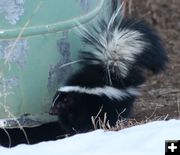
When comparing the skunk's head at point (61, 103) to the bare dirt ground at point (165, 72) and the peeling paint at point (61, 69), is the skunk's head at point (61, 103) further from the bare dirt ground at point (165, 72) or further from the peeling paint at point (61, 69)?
the bare dirt ground at point (165, 72)

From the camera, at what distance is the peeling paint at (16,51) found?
502 cm

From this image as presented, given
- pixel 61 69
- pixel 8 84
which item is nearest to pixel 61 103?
pixel 61 69

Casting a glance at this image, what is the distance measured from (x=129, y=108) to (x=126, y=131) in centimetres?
174

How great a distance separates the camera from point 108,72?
5.05 metres

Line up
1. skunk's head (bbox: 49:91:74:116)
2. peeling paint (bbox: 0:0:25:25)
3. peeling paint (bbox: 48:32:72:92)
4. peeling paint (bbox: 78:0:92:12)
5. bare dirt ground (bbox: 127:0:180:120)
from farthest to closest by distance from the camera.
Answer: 1. bare dirt ground (bbox: 127:0:180:120)
2. peeling paint (bbox: 78:0:92:12)
3. peeling paint (bbox: 48:32:72:92)
4. skunk's head (bbox: 49:91:74:116)
5. peeling paint (bbox: 0:0:25:25)

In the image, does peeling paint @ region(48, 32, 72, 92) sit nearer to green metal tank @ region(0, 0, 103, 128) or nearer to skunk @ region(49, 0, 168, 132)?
green metal tank @ region(0, 0, 103, 128)

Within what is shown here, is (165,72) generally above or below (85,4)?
below

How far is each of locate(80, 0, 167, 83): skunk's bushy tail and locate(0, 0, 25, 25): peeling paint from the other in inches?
21.6

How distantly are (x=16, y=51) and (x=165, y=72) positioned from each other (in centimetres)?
210

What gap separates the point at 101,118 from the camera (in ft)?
16.8

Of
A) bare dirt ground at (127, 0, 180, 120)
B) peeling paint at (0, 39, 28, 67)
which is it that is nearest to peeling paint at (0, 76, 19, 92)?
peeling paint at (0, 39, 28, 67)

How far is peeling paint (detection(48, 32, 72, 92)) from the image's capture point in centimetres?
524

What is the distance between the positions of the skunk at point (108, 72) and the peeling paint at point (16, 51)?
0.38 meters

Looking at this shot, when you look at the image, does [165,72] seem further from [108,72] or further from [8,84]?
[8,84]
